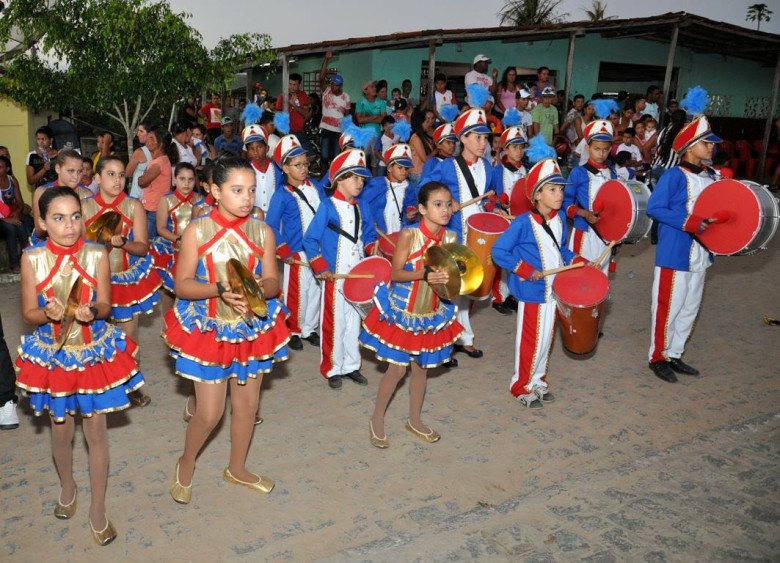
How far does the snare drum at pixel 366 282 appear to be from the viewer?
5.05m

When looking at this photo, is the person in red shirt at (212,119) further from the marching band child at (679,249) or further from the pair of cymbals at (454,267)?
the pair of cymbals at (454,267)

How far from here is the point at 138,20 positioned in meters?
11.2

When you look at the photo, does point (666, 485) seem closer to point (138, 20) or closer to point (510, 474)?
point (510, 474)

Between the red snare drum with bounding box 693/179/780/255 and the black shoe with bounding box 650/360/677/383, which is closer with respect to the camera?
the red snare drum with bounding box 693/179/780/255


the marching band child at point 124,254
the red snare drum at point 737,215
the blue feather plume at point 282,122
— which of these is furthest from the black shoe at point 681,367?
the blue feather plume at point 282,122

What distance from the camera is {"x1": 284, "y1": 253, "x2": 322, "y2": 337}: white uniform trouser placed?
22.8 feet

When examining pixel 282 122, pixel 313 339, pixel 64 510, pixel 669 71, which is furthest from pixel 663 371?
pixel 669 71

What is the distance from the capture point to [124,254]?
5.36m

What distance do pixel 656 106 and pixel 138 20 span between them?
12.0 meters

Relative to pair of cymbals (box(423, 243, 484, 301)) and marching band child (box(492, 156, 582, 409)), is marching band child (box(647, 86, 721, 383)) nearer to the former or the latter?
marching band child (box(492, 156, 582, 409))

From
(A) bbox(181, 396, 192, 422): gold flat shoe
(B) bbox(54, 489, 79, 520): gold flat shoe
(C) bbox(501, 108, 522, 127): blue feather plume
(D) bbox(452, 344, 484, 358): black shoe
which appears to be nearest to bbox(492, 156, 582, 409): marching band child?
(D) bbox(452, 344, 484, 358): black shoe

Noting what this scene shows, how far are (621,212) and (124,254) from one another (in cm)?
426

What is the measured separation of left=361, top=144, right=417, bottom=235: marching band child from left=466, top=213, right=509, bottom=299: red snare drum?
3.52 feet

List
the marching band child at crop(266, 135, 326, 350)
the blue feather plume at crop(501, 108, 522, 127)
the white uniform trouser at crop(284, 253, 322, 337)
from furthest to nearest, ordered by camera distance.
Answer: the blue feather plume at crop(501, 108, 522, 127) < the white uniform trouser at crop(284, 253, 322, 337) < the marching band child at crop(266, 135, 326, 350)
